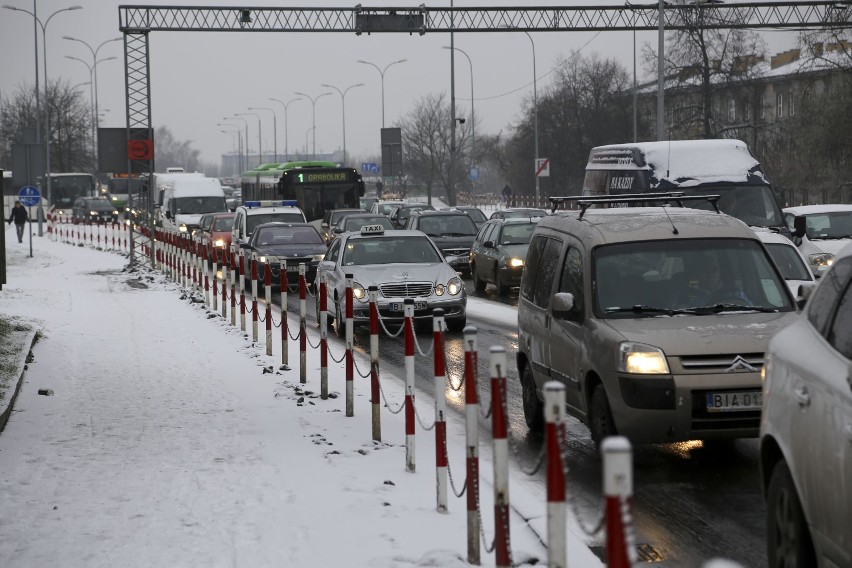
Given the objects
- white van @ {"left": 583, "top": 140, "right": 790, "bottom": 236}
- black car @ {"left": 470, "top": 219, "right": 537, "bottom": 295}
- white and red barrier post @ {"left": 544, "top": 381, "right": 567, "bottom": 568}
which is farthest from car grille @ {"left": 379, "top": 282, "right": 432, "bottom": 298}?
white and red barrier post @ {"left": 544, "top": 381, "right": 567, "bottom": 568}

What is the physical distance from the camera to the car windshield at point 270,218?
107 feet

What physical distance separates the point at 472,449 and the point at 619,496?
11.2ft

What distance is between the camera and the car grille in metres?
19.1

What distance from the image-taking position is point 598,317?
9.38 meters

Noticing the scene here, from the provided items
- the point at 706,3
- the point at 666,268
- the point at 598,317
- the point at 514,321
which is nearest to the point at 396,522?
the point at 598,317

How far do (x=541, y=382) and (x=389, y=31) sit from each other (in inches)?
1533

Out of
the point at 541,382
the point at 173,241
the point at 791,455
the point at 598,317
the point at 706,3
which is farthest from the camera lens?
the point at 706,3

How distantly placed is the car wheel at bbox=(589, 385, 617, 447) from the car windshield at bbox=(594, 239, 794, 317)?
68 centimetres

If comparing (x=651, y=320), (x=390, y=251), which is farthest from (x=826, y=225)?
(x=651, y=320)

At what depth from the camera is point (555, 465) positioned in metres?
4.28

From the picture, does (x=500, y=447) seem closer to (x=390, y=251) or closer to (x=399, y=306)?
(x=399, y=306)

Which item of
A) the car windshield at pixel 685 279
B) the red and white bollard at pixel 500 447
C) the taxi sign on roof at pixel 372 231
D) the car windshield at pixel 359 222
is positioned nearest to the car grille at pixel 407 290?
the taxi sign on roof at pixel 372 231

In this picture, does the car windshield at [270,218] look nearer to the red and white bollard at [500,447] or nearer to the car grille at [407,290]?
the car grille at [407,290]

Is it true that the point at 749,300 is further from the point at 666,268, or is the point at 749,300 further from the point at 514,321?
the point at 514,321
